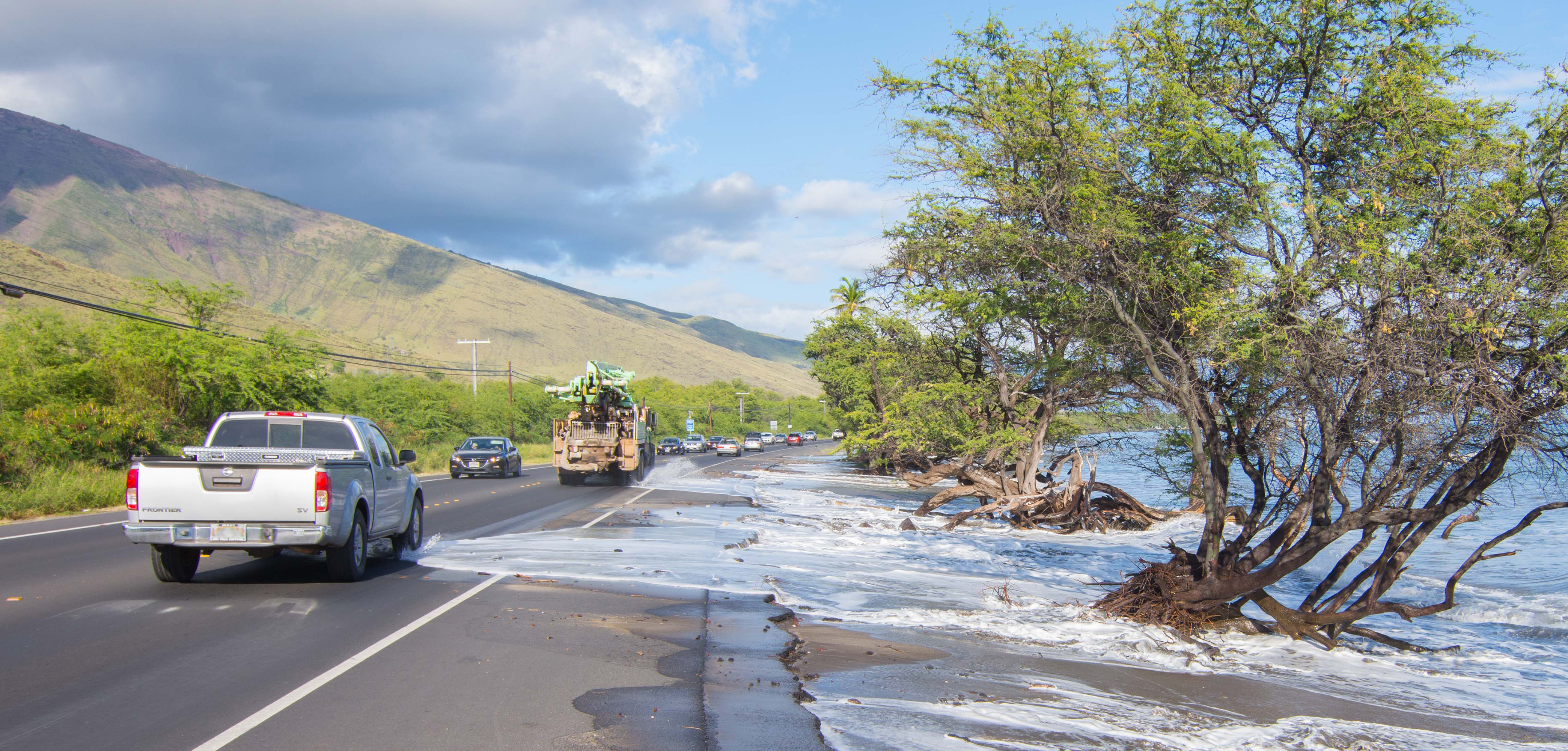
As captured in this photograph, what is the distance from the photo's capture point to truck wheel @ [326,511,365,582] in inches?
400

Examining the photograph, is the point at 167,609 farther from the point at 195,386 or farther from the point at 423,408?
the point at 423,408

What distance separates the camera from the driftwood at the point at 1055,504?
73.4ft

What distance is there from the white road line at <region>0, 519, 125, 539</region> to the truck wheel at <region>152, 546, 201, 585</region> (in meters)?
4.84

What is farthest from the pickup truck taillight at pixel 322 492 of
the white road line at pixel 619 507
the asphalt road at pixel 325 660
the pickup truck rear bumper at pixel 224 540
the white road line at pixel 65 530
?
the white road line at pixel 619 507

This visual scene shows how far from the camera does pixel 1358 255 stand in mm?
8555

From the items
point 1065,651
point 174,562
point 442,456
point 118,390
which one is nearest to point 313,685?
point 174,562

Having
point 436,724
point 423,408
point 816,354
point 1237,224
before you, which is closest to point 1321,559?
point 1237,224

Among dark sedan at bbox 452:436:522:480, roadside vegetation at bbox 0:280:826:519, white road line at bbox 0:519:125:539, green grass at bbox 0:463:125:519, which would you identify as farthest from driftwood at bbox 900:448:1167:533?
roadside vegetation at bbox 0:280:826:519

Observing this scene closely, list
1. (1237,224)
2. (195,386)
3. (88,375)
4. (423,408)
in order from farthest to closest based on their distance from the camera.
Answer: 1. (423,408)
2. (195,386)
3. (88,375)
4. (1237,224)

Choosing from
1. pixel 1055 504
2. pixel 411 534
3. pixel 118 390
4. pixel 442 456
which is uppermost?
pixel 118 390

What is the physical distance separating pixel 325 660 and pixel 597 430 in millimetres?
24256

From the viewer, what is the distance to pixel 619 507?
71.8ft

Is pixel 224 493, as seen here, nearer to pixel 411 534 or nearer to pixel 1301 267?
pixel 411 534

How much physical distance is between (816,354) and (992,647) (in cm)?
4566
